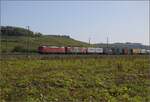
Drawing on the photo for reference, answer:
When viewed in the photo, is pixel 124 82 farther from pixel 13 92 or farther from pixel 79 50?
pixel 79 50

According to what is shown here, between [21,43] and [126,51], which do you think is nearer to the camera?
[126,51]

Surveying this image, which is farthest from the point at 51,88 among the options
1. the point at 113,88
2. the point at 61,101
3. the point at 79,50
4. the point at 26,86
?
the point at 79,50

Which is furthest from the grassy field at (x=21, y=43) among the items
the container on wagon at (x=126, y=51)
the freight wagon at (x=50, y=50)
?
the container on wagon at (x=126, y=51)

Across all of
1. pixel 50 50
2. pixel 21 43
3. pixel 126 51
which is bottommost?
pixel 126 51

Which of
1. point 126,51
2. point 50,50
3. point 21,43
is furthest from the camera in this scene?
point 21,43

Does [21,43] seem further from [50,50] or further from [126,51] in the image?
[126,51]

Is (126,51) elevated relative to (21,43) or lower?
lower

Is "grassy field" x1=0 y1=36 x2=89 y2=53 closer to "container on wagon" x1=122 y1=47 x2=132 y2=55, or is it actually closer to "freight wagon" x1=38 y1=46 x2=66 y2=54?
Result: "freight wagon" x1=38 y1=46 x2=66 y2=54

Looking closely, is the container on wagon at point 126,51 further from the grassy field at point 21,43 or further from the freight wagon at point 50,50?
the grassy field at point 21,43

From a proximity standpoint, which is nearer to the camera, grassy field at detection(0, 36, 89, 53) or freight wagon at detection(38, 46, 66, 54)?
freight wagon at detection(38, 46, 66, 54)

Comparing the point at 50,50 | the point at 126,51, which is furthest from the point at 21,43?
the point at 126,51

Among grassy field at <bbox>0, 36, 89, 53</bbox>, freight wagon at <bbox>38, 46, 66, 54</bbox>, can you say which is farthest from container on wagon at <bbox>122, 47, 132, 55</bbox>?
grassy field at <bbox>0, 36, 89, 53</bbox>

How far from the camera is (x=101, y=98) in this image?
12.5 m

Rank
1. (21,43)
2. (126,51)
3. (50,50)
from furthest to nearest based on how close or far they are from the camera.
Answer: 1. (21,43)
2. (126,51)
3. (50,50)
